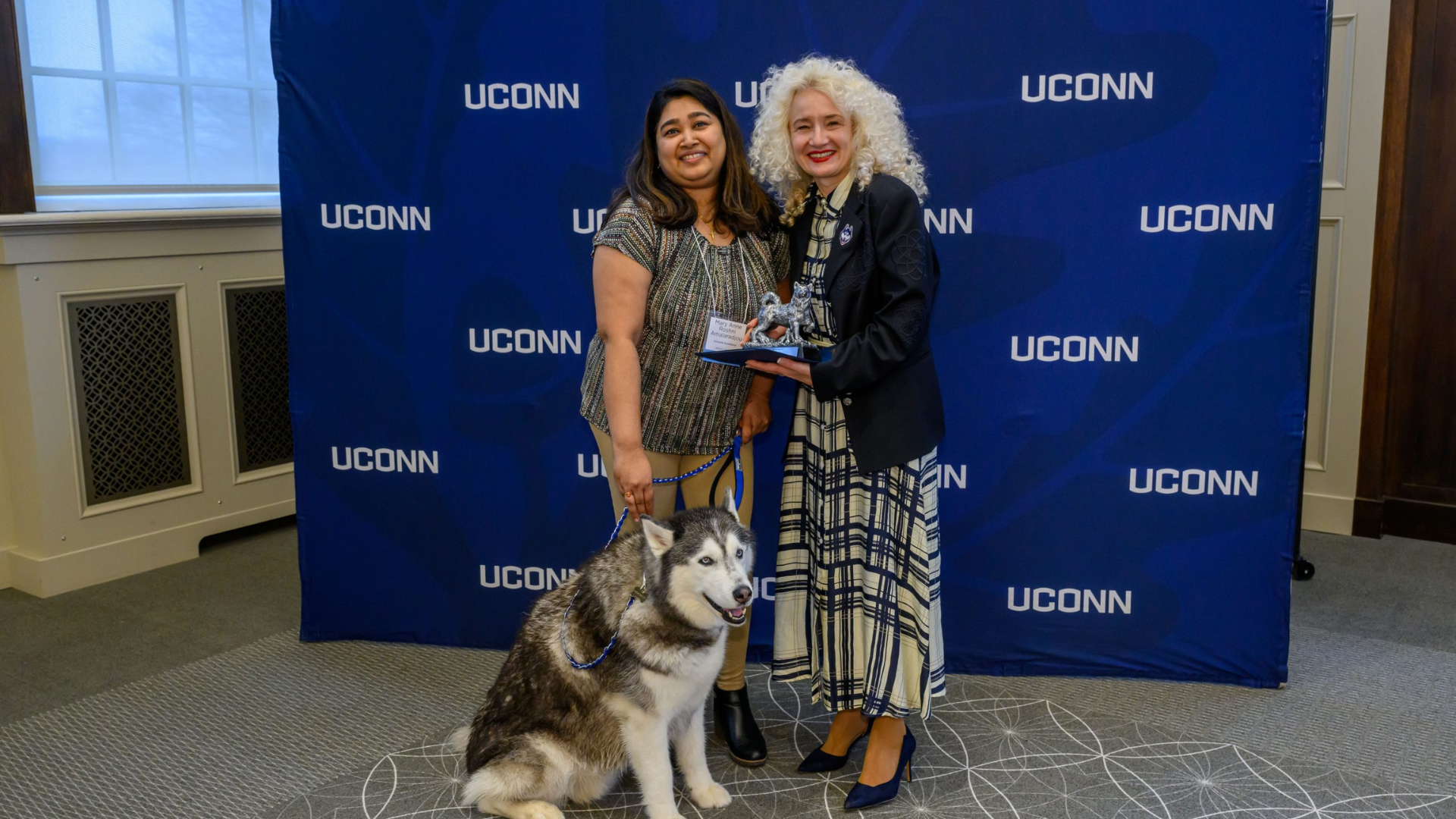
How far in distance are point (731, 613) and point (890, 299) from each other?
27.2 inches

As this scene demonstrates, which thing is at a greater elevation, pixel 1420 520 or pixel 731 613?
pixel 731 613

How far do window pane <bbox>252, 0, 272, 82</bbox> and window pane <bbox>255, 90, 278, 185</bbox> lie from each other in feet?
0.24

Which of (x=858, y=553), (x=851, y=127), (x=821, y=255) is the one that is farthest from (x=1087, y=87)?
(x=858, y=553)

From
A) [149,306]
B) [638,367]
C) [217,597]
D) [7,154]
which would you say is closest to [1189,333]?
[638,367]

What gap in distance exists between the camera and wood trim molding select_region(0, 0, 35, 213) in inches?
141

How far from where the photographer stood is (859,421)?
2.27m

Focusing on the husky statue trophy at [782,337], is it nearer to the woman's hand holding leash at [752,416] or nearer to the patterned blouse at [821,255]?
the patterned blouse at [821,255]

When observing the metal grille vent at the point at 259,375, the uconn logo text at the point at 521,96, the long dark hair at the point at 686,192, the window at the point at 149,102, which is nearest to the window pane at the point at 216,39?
the window at the point at 149,102

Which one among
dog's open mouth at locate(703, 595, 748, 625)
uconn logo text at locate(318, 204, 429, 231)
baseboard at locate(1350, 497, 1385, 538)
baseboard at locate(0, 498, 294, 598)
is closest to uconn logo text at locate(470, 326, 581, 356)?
uconn logo text at locate(318, 204, 429, 231)

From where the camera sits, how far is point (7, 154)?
3633 millimetres

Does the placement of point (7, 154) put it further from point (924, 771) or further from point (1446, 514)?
point (1446, 514)

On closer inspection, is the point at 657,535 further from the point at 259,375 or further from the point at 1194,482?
the point at 259,375

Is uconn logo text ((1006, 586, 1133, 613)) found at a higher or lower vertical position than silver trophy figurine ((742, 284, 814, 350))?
lower

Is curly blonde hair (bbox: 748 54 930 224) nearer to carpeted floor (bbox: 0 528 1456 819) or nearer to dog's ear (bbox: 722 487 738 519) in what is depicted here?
dog's ear (bbox: 722 487 738 519)
